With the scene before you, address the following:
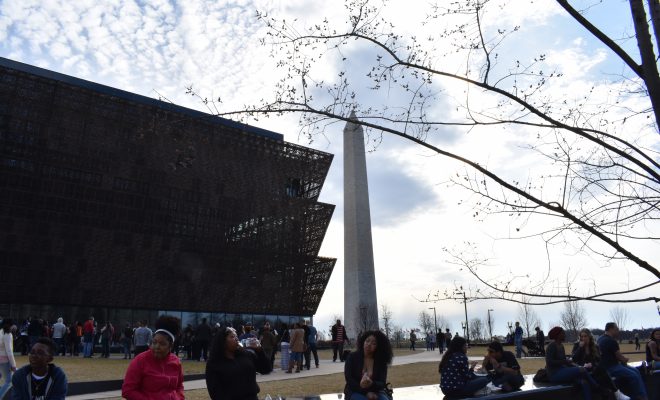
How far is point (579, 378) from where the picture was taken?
9.21 metres

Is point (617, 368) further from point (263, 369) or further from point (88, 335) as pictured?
point (88, 335)

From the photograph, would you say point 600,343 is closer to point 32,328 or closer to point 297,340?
point 297,340

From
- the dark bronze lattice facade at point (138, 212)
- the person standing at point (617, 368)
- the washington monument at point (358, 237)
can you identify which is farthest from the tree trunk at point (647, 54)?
the washington monument at point (358, 237)

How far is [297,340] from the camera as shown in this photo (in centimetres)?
1855

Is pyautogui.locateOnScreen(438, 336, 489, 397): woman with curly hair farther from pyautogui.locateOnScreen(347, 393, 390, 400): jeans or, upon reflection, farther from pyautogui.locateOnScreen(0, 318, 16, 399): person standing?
pyautogui.locateOnScreen(0, 318, 16, 399): person standing

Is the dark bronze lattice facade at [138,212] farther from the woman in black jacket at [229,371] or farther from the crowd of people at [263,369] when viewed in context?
the woman in black jacket at [229,371]

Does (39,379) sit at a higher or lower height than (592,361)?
higher

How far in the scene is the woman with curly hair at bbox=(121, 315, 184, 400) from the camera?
5.12 m

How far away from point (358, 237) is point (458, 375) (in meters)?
38.3

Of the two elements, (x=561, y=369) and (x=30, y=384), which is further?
(x=561, y=369)

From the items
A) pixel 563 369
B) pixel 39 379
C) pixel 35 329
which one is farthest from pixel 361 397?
pixel 35 329

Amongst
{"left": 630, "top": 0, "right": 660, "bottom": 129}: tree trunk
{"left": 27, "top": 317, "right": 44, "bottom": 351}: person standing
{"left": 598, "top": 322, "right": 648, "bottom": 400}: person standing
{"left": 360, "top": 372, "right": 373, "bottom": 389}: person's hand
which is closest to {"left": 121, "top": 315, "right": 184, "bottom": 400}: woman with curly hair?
{"left": 360, "top": 372, "right": 373, "bottom": 389}: person's hand

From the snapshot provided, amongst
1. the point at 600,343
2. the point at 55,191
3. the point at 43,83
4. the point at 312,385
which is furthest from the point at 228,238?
the point at 600,343

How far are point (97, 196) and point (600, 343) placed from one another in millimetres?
40165
